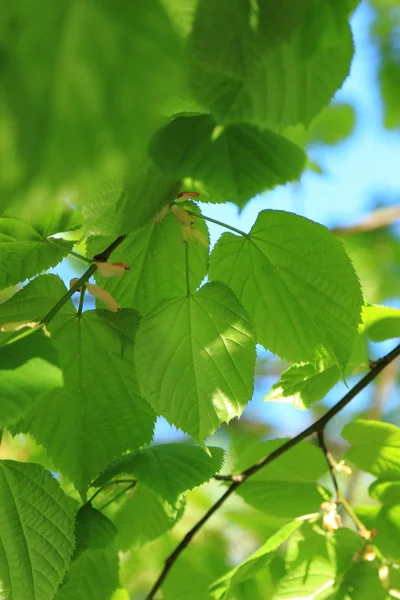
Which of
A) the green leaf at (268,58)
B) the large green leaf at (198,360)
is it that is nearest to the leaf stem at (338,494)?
the large green leaf at (198,360)

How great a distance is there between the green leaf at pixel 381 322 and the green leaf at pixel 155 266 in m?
0.21

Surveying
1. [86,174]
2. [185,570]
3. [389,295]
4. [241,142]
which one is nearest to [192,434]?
[241,142]

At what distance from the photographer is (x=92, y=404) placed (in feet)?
1.83

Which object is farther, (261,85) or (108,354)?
(108,354)

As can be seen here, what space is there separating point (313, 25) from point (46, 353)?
27cm

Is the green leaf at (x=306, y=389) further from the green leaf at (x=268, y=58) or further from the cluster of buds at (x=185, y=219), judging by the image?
the green leaf at (x=268, y=58)

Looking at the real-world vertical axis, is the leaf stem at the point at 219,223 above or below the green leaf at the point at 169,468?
above

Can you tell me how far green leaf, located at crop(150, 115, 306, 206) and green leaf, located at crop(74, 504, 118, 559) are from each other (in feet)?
1.05

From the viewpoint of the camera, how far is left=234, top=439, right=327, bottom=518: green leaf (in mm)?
718

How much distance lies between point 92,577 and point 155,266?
0.33 metres

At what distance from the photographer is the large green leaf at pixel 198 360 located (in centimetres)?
50

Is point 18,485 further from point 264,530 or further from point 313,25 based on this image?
point 264,530

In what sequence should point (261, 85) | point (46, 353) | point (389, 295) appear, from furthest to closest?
point (389, 295) → point (46, 353) → point (261, 85)

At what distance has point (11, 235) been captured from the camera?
56 centimetres
